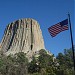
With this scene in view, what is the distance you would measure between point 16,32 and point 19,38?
5586mm

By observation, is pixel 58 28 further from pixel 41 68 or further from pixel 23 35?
pixel 23 35

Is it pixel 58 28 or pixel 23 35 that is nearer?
pixel 58 28

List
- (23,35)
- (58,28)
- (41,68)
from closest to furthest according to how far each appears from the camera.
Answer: (58,28) → (41,68) → (23,35)

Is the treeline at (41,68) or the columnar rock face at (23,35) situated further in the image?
the columnar rock face at (23,35)

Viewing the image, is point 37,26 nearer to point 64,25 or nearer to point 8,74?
point 8,74

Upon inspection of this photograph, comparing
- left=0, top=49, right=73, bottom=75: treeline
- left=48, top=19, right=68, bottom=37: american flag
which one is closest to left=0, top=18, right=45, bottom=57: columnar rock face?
left=0, top=49, right=73, bottom=75: treeline

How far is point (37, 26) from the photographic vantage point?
197 meters

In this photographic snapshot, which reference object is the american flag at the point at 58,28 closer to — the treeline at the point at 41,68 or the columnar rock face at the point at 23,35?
the treeline at the point at 41,68

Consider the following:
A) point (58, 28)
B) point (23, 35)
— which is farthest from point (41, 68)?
point (23, 35)

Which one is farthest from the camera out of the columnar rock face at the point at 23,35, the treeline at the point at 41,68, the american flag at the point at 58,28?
the columnar rock face at the point at 23,35

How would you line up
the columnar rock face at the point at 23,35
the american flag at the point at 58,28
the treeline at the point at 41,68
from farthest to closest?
1. the columnar rock face at the point at 23,35
2. the treeline at the point at 41,68
3. the american flag at the point at 58,28

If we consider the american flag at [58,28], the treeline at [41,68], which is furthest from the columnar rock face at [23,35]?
the american flag at [58,28]

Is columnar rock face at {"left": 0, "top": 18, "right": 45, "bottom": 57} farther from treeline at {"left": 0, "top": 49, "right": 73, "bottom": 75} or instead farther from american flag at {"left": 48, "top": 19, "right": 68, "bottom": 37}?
american flag at {"left": 48, "top": 19, "right": 68, "bottom": 37}

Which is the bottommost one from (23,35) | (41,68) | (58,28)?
(58,28)
